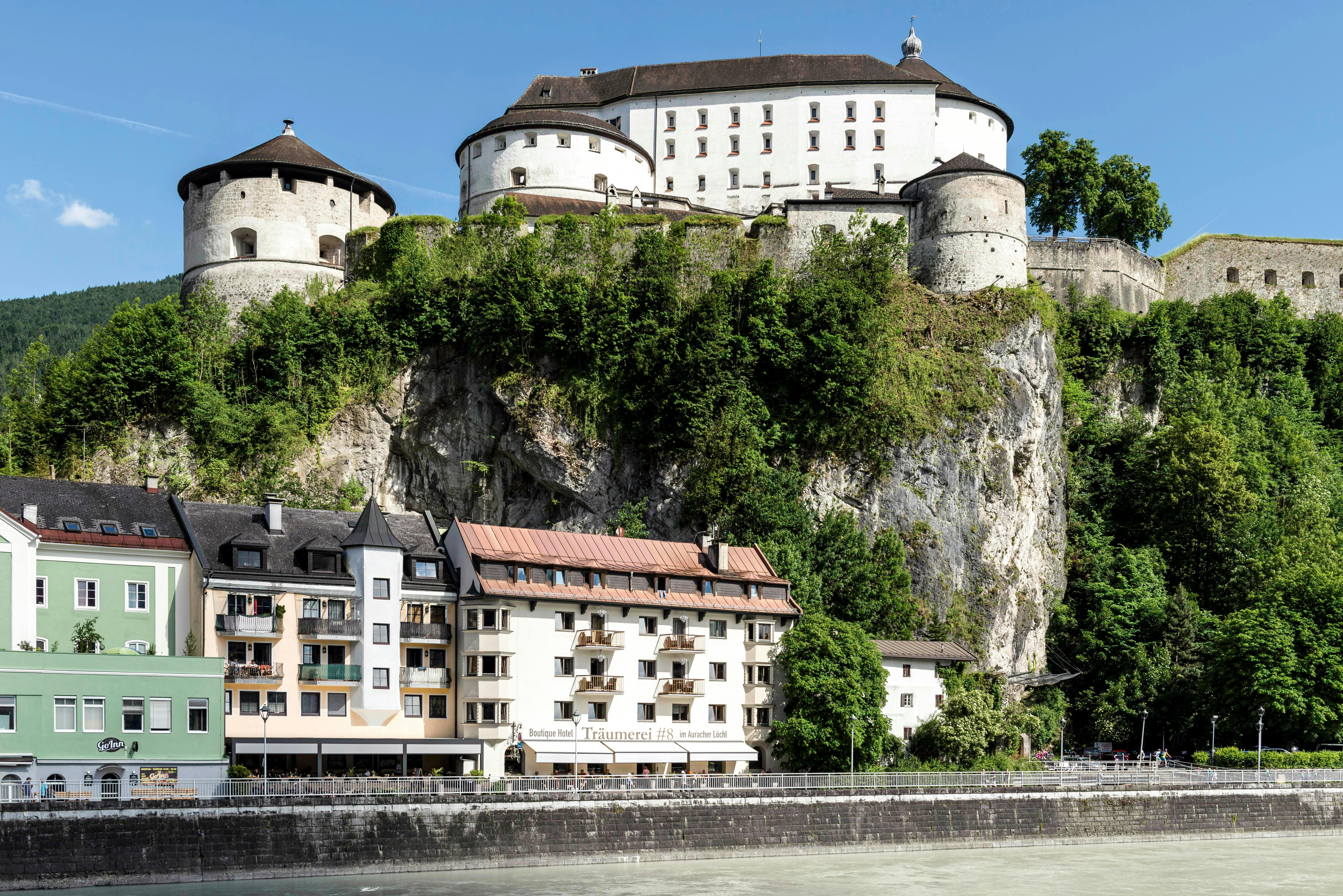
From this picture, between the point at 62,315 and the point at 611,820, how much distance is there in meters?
106

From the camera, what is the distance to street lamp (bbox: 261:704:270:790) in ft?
132

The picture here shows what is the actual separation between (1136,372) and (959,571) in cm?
2002

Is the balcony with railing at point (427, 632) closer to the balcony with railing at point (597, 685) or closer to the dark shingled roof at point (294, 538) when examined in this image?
the dark shingled roof at point (294, 538)

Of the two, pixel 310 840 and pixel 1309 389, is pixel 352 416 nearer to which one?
pixel 310 840

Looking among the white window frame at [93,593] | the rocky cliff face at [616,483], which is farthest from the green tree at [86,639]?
the rocky cliff face at [616,483]

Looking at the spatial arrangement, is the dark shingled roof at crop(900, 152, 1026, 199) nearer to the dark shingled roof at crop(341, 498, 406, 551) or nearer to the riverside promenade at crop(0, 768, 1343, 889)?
the riverside promenade at crop(0, 768, 1343, 889)

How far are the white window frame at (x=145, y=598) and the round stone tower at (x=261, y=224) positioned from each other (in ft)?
77.6

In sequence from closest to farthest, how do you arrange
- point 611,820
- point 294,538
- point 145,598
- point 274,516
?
point 611,820
point 145,598
point 274,516
point 294,538

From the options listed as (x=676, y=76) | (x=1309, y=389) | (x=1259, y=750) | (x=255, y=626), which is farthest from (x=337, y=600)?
(x=1309, y=389)

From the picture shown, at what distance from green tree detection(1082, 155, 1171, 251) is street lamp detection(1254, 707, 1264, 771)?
32.2 metres

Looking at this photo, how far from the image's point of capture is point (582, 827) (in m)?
39.8

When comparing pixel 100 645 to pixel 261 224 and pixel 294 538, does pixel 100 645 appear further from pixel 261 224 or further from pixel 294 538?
pixel 261 224

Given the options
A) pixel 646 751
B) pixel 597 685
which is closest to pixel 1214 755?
pixel 646 751

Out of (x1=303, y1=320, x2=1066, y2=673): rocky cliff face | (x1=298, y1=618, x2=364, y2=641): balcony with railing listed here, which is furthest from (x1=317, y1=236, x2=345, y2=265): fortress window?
(x1=298, y1=618, x2=364, y2=641): balcony with railing
